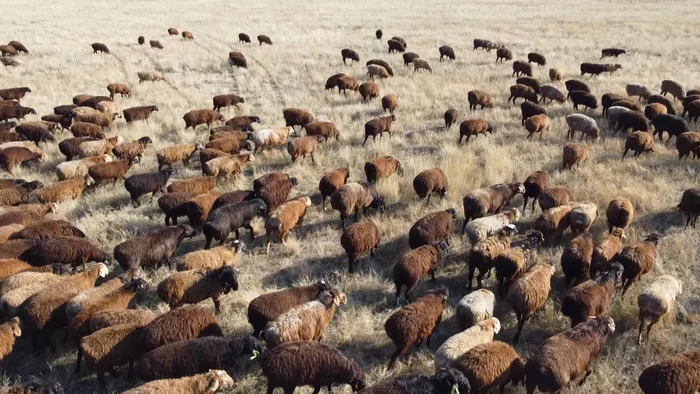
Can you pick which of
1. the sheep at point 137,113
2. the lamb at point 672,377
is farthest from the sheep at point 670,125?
the sheep at point 137,113

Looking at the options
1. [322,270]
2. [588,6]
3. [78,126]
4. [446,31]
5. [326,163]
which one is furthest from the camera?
[588,6]

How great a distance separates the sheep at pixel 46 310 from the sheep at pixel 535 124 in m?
12.0

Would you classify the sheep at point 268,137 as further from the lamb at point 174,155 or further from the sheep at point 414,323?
the sheep at point 414,323

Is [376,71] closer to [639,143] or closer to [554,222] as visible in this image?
[639,143]

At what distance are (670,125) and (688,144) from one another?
186cm

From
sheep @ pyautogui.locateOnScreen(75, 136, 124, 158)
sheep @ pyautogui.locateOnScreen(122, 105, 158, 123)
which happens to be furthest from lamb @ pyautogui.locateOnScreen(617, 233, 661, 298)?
sheep @ pyautogui.locateOnScreen(122, 105, 158, 123)

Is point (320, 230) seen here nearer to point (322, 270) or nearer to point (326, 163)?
point (322, 270)

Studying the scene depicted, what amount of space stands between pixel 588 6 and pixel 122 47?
128ft

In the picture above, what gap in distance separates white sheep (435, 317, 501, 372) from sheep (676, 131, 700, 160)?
30.2ft

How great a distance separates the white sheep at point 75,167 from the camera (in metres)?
12.1

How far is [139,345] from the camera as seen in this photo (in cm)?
646

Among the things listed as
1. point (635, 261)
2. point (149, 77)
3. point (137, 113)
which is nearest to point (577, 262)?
point (635, 261)

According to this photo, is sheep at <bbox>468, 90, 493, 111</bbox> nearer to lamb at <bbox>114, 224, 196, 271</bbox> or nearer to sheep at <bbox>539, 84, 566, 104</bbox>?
sheep at <bbox>539, 84, 566, 104</bbox>

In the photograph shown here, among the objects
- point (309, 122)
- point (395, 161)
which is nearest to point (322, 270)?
point (395, 161)
